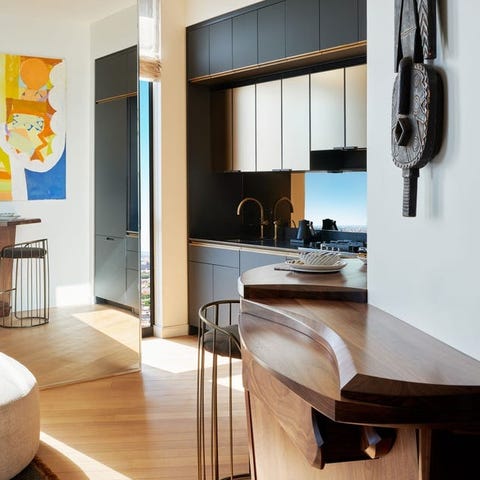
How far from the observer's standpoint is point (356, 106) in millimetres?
4824

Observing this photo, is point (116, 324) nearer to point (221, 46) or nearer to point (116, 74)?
point (116, 74)

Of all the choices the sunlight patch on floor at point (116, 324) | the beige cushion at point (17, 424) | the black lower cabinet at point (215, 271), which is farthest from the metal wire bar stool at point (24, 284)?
the black lower cabinet at point (215, 271)

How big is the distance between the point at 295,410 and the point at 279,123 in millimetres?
4047

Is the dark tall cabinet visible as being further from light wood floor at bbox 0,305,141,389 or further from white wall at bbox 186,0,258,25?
white wall at bbox 186,0,258,25

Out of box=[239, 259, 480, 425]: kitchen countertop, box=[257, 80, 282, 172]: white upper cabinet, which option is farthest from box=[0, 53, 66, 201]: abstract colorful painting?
box=[239, 259, 480, 425]: kitchen countertop

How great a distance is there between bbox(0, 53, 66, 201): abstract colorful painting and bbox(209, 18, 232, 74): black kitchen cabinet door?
170 centimetres

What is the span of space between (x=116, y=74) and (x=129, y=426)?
2.32 meters

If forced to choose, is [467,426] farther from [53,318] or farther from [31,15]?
[31,15]

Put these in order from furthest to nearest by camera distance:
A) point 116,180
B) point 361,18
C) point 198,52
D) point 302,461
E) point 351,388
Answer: point 198,52 < point 116,180 < point 361,18 < point 302,461 < point 351,388

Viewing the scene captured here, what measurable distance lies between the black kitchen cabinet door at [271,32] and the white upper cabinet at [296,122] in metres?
0.26

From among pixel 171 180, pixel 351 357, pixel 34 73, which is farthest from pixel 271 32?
pixel 351 357

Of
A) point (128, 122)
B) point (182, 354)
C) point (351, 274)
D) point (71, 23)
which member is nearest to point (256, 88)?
point (128, 122)

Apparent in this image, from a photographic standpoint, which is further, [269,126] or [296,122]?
[269,126]

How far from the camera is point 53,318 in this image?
14.5 ft
